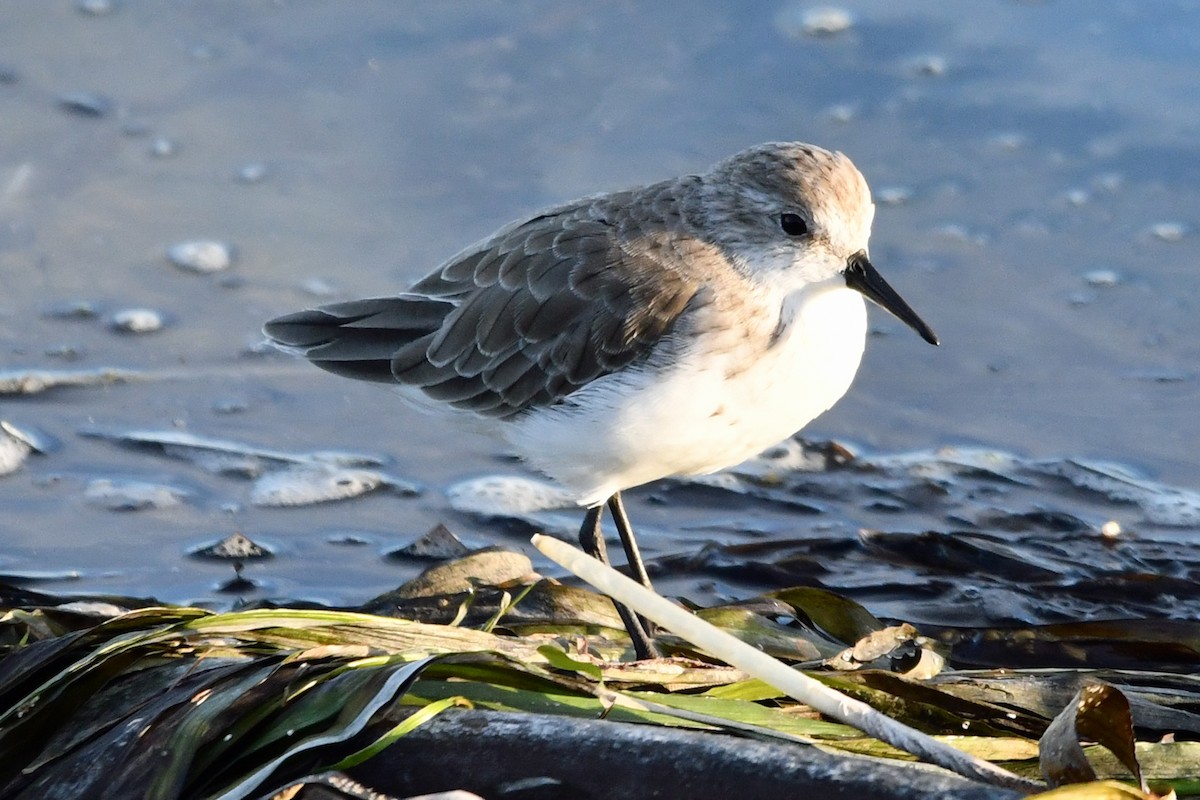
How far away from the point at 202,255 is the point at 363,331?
161 centimetres

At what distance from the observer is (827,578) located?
415 centimetres

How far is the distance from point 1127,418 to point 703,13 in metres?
2.72

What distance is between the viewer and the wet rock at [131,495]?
440 centimetres

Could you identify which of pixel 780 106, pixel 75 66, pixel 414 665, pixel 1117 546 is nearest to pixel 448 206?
pixel 780 106

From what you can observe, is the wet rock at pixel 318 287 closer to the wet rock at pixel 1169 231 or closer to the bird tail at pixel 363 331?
the bird tail at pixel 363 331

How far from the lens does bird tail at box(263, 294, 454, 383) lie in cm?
424

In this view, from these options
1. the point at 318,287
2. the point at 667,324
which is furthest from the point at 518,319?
the point at 318,287

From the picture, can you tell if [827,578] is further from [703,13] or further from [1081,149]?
[703,13]

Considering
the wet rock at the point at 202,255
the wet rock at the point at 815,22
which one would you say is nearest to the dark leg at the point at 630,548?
the wet rock at the point at 202,255

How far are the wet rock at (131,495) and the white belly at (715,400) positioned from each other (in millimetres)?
1354

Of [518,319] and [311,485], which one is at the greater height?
[518,319]

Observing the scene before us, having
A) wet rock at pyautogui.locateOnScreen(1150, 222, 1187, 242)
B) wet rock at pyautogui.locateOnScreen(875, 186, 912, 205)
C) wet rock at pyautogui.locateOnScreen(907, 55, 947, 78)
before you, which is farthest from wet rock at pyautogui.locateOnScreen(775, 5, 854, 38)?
wet rock at pyautogui.locateOnScreen(1150, 222, 1187, 242)

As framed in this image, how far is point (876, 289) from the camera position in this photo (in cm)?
365

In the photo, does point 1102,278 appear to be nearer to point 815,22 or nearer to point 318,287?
point 815,22
